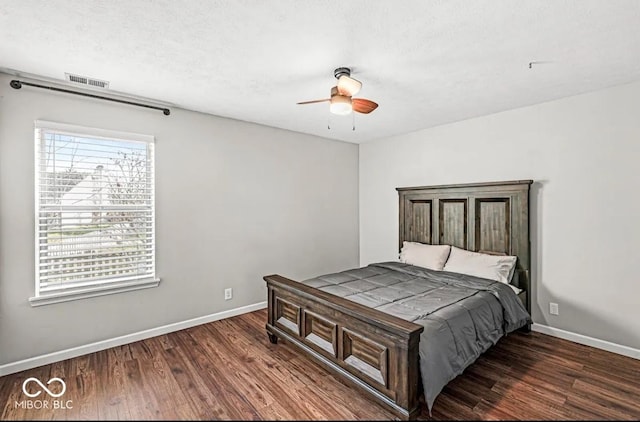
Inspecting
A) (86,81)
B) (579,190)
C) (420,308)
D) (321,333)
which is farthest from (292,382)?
(579,190)

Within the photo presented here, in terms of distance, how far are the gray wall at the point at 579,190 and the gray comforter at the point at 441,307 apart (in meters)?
0.56

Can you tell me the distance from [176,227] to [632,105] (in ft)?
14.5

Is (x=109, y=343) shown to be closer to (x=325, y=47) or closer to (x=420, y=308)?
(x=420, y=308)

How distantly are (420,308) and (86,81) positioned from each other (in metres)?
3.27

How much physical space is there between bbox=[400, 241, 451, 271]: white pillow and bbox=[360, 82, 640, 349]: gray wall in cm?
89

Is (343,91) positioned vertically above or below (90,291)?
above

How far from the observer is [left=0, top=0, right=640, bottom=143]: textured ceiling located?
1.71m

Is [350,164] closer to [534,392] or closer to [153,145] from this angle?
[153,145]

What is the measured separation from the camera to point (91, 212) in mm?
2816

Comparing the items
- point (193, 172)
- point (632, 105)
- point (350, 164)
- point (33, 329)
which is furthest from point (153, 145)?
point (632, 105)

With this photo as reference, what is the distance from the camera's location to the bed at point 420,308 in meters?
1.91

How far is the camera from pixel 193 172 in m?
3.44

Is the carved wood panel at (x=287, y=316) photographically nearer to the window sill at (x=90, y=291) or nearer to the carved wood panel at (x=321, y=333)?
the carved wood panel at (x=321, y=333)

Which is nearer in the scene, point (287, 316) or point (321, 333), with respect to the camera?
point (321, 333)
